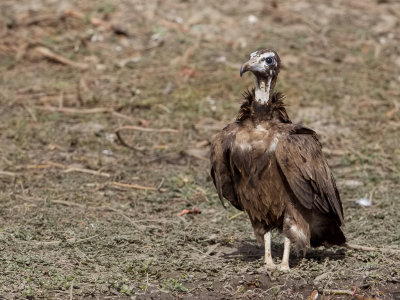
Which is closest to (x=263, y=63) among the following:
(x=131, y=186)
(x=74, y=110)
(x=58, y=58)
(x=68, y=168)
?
(x=131, y=186)

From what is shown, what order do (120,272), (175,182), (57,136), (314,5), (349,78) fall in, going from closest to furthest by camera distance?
(120,272), (175,182), (57,136), (349,78), (314,5)

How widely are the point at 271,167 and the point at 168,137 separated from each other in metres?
4.06

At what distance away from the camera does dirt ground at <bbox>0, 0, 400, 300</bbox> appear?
5855mm

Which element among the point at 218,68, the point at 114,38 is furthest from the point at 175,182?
the point at 114,38

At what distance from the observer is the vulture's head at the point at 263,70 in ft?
19.5

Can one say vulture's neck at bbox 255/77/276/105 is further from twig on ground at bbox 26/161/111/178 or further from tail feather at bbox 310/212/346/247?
twig on ground at bbox 26/161/111/178

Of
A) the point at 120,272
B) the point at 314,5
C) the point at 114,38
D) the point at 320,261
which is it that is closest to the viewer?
the point at 120,272

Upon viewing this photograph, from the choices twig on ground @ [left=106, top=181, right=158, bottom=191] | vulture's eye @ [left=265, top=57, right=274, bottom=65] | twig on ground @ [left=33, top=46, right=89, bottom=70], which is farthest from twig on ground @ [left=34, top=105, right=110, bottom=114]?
vulture's eye @ [left=265, top=57, right=274, bottom=65]

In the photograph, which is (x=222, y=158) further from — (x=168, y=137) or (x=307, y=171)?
(x=168, y=137)

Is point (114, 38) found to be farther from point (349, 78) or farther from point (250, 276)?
point (250, 276)

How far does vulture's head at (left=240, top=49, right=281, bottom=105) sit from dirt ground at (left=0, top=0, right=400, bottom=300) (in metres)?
1.44

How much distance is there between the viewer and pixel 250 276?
19.2 ft

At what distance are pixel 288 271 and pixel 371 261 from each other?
776 mm

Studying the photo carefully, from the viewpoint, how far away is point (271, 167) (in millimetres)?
5859
